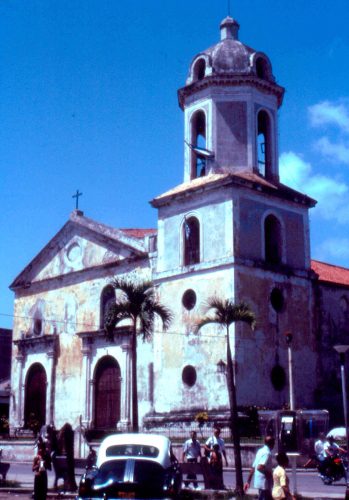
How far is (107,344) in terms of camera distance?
33.2 m

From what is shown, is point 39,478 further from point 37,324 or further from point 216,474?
point 37,324

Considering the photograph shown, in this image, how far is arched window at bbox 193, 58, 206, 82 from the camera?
1241 inches

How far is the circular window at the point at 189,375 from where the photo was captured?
28.8m

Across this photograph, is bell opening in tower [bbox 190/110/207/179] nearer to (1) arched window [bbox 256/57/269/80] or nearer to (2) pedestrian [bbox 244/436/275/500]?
(1) arched window [bbox 256/57/269/80]

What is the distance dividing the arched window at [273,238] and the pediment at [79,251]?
5.47 meters

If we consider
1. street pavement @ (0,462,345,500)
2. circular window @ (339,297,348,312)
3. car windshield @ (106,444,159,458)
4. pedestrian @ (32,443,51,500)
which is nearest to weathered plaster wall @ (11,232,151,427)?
circular window @ (339,297,348,312)

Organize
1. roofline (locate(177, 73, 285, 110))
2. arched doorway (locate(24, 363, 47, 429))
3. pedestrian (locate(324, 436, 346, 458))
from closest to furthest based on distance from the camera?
pedestrian (locate(324, 436, 346, 458)), roofline (locate(177, 73, 285, 110)), arched doorway (locate(24, 363, 47, 429))

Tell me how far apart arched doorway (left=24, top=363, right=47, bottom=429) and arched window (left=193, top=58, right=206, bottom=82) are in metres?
15.9

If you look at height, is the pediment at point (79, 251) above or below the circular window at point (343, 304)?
above

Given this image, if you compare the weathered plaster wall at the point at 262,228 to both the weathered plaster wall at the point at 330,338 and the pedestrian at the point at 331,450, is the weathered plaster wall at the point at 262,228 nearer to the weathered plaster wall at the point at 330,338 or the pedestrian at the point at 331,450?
the weathered plaster wall at the point at 330,338

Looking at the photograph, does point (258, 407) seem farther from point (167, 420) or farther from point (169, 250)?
point (169, 250)

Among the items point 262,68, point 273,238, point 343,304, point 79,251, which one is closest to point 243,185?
point 273,238

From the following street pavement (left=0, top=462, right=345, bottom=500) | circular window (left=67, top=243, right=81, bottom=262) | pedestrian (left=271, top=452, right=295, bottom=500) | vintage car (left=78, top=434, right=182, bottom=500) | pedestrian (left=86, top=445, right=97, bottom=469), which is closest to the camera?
pedestrian (left=271, top=452, right=295, bottom=500)

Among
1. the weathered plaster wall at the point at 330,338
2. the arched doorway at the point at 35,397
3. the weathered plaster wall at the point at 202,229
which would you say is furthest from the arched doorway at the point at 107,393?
the weathered plaster wall at the point at 330,338
